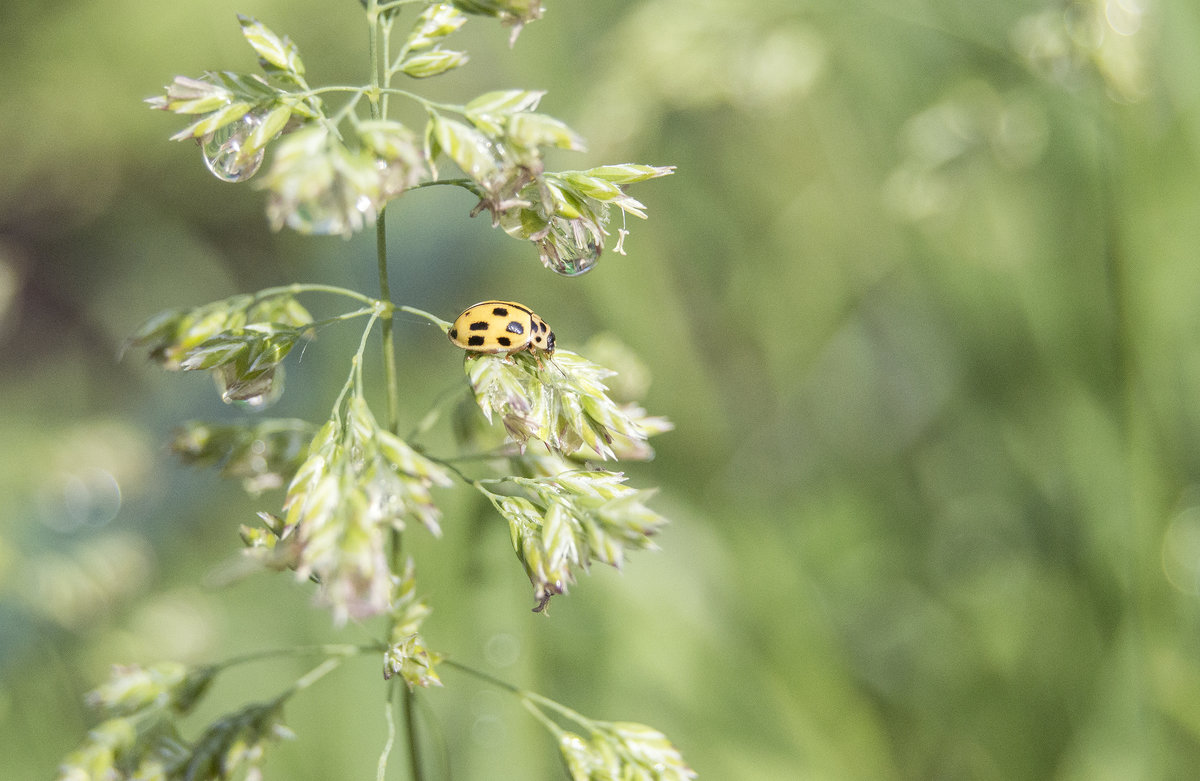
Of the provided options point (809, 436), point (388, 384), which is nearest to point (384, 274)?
point (388, 384)

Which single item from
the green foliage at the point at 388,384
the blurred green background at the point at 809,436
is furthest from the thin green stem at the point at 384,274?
the blurred green background at the point at 809,436

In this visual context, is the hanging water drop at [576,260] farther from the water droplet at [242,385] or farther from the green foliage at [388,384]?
the water droplet at [242,385]

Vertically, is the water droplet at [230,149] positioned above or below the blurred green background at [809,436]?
below

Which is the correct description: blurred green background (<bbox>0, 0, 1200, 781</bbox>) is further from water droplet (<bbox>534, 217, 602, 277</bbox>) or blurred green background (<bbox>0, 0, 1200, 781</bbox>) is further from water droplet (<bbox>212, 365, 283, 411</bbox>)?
water droplet (<bbox>534, 217, 602, 277</bbox>)

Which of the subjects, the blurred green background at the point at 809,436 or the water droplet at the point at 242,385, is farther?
the blurred green background at the point at 809,436

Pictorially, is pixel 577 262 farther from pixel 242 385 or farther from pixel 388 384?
pixel 242 385

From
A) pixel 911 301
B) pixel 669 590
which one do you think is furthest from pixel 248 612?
pixel 911 301
